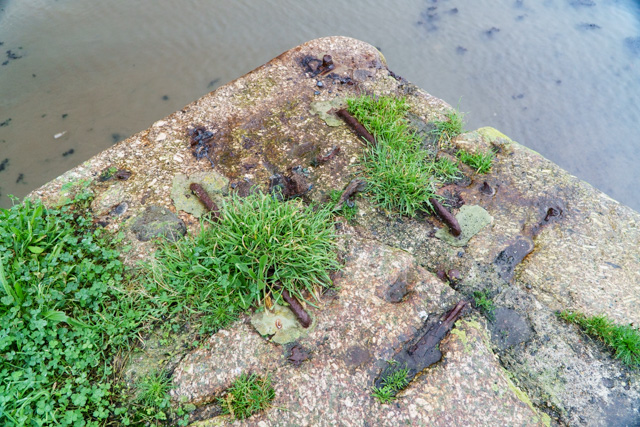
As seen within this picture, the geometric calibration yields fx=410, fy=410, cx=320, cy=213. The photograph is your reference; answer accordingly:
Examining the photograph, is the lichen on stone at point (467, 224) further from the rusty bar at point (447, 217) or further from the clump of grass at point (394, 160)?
the clump of grass at point (394, 160)

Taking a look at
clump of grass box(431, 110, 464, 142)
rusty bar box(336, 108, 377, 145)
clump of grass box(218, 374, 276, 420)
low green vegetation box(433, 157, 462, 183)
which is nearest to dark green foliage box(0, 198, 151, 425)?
clump of grass box(218, 374, 276, 420)

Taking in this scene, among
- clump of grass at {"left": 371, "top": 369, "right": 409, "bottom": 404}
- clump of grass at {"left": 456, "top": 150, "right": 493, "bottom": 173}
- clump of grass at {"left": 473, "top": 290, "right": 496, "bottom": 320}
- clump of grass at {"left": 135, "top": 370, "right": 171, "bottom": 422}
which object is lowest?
clump of grass at {"left": 135, "top": 370, "right": 171, "bottom": 422}

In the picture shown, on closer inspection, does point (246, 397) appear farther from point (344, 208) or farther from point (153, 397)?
point (344, 208)

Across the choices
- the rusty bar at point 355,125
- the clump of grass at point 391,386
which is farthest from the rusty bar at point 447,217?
the clump of grass at point 391,386

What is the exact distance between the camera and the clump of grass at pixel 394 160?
336cm

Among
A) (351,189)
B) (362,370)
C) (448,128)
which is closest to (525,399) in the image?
(362,370)

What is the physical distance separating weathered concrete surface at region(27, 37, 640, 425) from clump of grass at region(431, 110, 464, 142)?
123mm

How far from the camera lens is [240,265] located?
2.69 metres

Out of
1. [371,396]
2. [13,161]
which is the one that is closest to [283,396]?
[371,396]

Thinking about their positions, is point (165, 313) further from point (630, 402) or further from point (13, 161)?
point (13, 161)

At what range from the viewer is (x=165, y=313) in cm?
273

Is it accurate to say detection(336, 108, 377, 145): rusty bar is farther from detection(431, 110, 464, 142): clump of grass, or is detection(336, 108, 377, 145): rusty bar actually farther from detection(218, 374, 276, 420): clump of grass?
detection(218, 374, 276, 420): clump of grass

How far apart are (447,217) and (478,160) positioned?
2.60 feet

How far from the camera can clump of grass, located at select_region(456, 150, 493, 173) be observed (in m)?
3.66
